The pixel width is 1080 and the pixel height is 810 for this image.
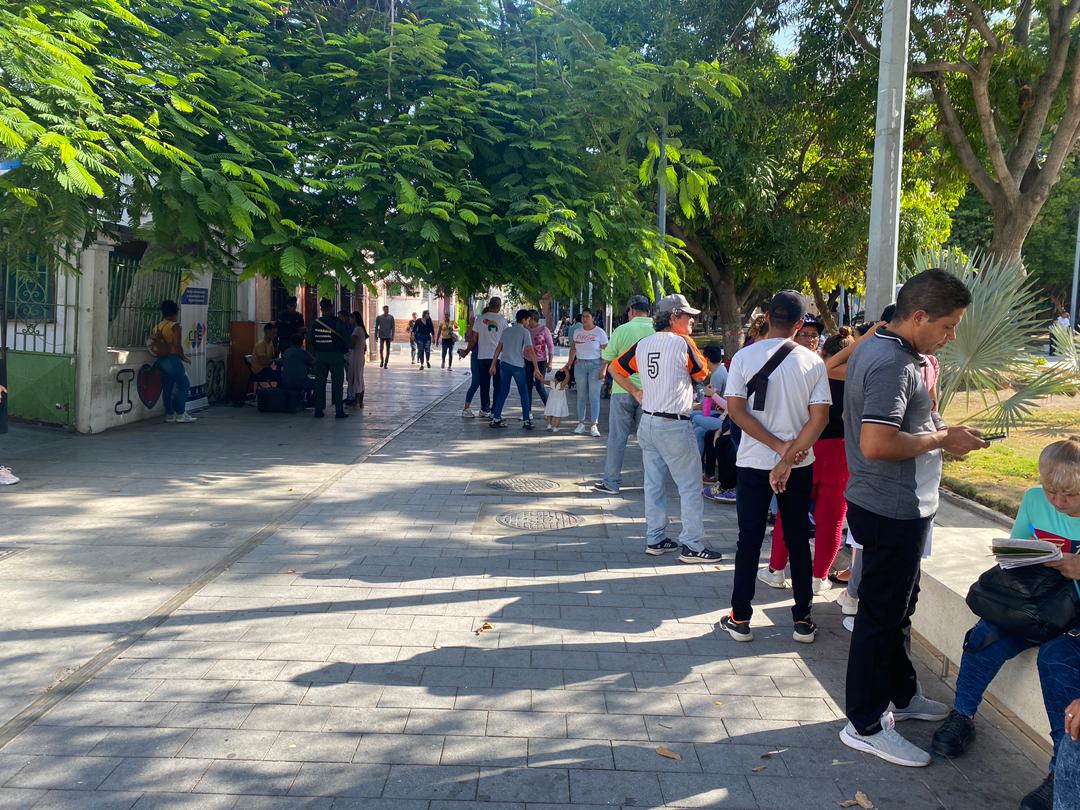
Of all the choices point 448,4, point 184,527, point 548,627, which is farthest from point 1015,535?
point 448,4

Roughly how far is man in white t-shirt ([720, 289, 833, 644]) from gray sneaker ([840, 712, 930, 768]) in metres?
1.16

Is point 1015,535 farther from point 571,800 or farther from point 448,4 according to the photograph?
point 448,4

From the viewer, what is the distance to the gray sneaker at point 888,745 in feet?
11.8

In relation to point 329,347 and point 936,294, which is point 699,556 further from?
point 329,347

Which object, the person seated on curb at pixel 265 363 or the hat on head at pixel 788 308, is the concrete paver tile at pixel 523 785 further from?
the person seated on curb at pixel 265 363

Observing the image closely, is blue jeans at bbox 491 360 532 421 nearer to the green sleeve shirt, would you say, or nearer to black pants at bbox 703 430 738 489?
the green sleeve shirt

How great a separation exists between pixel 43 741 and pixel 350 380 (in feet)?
42.2

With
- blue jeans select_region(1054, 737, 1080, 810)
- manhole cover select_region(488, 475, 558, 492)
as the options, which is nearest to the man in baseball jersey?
manhole cover select_region(488, 475, 558, 492)

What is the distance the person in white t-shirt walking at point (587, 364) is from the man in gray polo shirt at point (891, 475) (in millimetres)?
9091

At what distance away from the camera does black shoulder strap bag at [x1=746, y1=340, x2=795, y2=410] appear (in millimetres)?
4809

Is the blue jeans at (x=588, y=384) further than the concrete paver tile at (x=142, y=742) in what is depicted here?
Yes

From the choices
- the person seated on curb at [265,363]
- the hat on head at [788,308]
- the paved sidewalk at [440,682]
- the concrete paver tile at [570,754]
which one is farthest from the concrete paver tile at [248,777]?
the person seated on curb at [265,363]

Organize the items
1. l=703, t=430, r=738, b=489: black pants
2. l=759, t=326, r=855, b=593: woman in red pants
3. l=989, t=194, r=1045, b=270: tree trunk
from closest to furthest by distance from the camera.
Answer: l=759, t=326, r=855, b=593: woman in red pants → l=703, t=430, r=738, b=489: black pants → l=989, t=194, r=1045, b=270: tree trunk

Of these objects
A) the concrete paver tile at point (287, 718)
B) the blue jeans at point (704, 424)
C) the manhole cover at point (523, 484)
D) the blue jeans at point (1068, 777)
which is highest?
the blue jeans at point (704, 424)
